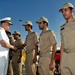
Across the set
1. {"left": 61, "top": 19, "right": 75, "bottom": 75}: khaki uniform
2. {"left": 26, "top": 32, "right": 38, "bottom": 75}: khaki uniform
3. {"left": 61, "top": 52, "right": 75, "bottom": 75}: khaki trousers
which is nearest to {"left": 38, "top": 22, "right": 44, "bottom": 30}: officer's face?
{"left": 26, "top": 32, "right": 38, "bottom": 75}: khaki uniform

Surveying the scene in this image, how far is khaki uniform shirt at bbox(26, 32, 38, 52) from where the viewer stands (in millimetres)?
7326

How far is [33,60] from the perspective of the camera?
7.20m

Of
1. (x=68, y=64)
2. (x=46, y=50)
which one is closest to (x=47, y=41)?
(x=46, y=50)

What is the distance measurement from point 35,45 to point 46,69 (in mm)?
1337

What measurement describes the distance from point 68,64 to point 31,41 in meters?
2.74

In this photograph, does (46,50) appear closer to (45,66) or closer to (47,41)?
(47,41)

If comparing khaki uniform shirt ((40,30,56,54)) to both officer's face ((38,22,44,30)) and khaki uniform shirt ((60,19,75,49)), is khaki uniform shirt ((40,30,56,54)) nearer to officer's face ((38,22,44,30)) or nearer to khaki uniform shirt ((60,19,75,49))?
officer's face ((38,22,44,30))

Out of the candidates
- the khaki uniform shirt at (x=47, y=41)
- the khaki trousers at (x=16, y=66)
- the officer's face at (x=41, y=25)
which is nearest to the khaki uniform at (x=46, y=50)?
the khaki uniform shirt at (x=47, y=41)

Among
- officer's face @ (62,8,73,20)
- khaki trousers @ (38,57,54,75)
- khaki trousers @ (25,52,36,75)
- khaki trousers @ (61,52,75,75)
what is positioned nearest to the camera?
khaki trousers @ (61,52,75,75)

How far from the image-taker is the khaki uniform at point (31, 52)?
288 inches

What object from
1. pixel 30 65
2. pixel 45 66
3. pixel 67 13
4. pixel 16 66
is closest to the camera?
pixel 67 13

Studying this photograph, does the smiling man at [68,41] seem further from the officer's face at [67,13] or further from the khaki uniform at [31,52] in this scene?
the khaki uniform at [31,52]

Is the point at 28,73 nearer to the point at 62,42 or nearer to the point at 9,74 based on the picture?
the point at 9,74

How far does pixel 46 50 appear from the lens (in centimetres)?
616
